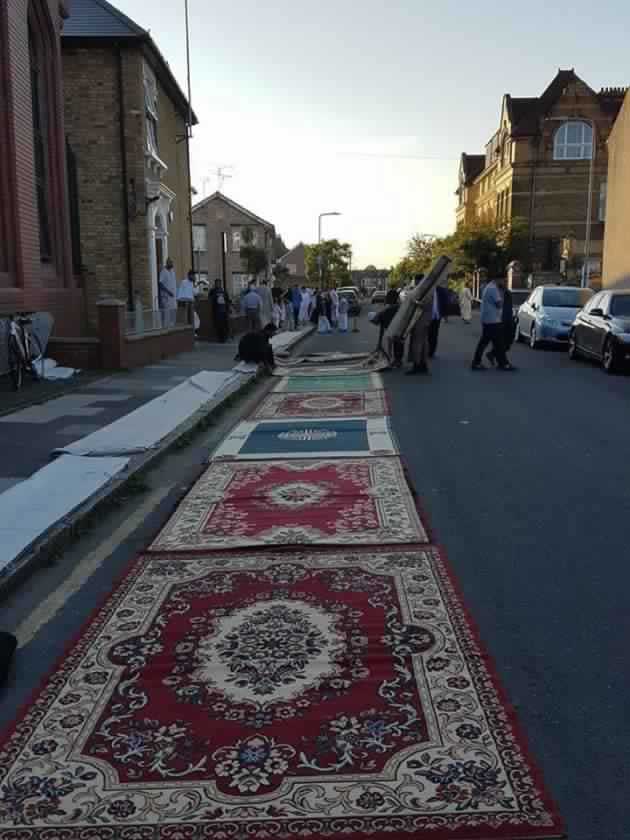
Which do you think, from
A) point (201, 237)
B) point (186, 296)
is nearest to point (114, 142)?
point (186, 296)

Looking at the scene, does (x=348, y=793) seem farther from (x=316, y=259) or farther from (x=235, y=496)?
(x=316, y=259)

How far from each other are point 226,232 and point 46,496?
71.1 metres

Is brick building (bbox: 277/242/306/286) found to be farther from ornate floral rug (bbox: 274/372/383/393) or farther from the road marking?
the road marking

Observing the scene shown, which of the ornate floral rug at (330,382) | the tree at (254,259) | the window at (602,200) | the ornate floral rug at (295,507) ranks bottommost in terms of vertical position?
the ornate floral rug at (330,382)

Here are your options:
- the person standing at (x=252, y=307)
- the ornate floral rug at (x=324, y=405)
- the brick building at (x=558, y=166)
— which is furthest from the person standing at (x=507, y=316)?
the brick building at (x=558, y=166)

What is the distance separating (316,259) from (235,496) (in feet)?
347

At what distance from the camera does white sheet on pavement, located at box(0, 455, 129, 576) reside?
17.8 ft

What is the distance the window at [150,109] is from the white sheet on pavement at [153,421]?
1463cm

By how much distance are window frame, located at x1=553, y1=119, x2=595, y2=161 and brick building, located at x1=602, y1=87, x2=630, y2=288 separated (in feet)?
92.7

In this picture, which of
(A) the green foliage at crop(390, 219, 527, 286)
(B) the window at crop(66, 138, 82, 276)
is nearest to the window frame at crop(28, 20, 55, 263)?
(B) the window at crop(66, 138, 82, 276)

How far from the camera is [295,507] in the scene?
648 centimetres

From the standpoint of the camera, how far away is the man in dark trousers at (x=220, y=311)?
25.8 m

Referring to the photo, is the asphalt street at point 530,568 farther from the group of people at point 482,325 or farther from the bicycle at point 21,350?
the group of people at point 482,325

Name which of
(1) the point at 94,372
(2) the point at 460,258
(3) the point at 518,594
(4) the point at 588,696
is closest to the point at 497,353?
(1) the point at 94,372
